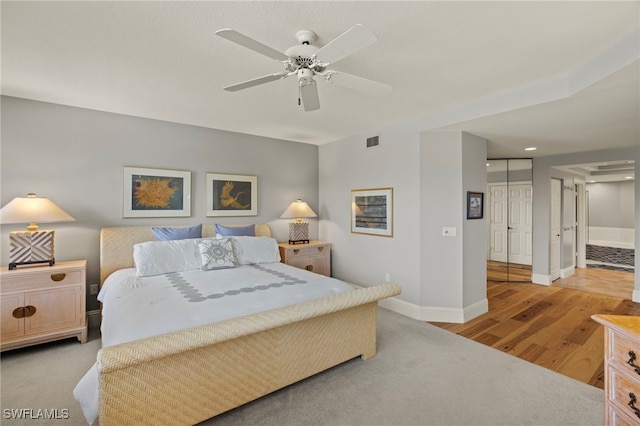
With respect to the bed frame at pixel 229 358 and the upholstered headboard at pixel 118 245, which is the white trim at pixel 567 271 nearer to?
the bed frame at pixel 229 358

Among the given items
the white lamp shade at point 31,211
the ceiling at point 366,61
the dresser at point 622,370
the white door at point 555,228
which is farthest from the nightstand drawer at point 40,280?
the white door at point 555,228

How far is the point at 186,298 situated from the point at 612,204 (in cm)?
1248

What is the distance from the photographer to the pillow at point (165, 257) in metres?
3.07

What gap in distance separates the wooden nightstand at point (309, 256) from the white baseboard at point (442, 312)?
57.0 inches

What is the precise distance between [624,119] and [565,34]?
2.04 meters

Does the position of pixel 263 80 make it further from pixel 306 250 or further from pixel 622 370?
pixel 306 250

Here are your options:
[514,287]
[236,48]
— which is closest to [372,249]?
[514,287]

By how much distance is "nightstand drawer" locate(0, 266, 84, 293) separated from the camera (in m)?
2.69

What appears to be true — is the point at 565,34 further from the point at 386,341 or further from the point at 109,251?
the point at 109,251

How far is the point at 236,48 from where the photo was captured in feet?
6.92

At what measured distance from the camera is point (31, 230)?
9.84ft

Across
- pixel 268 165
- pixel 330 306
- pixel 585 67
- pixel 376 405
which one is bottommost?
pixel 376 405

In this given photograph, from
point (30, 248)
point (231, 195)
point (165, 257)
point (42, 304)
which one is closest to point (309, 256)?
point (231, 195)

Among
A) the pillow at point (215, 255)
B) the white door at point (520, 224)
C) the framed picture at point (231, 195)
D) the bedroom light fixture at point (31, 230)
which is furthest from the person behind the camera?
the white door at point (520, 224)
